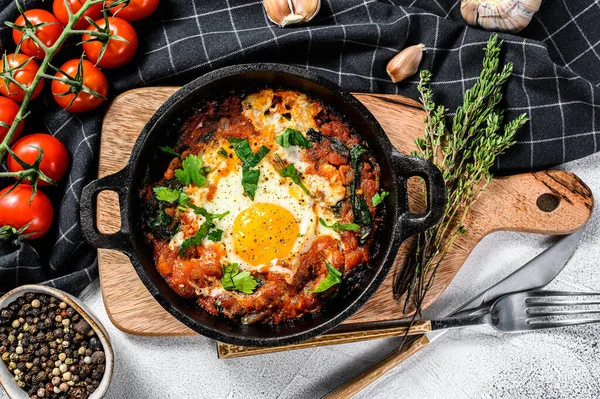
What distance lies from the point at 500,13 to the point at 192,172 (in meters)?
2.01

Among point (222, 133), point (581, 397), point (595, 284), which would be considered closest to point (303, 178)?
point (222, 133)

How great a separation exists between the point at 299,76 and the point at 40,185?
169 centimetres

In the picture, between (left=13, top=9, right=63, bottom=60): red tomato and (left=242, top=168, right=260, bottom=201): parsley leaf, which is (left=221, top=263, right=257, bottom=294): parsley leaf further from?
(left=13, top=9, right=63, bottom=60): red tomato

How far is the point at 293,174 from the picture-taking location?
3006 millimetres

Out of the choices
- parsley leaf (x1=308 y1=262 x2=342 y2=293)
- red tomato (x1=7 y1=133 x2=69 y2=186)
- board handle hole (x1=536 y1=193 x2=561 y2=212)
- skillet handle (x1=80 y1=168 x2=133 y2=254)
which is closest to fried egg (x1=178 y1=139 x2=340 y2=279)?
parsley leaf (x1=308 y1=262 x2=342 y2=293)

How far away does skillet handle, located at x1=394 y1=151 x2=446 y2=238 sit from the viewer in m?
2.81

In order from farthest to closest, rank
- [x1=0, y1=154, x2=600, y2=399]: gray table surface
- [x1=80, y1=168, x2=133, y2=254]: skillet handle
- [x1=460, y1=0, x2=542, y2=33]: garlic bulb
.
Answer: [x1=0, y1=154, x2=600, y2=399]: gray table surface, [x1=460, y1=0, x2=542, y2=33]: garlic bulb, [x1=80, y1=168, x2=133, y2=254]: skillet handle

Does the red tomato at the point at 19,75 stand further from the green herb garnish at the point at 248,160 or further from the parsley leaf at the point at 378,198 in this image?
the parsley leaf at the point at 378,198

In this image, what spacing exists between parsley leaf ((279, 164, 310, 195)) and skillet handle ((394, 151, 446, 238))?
1.58ft

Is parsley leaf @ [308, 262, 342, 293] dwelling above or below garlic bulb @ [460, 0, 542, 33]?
below

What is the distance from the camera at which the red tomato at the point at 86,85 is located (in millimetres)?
3287

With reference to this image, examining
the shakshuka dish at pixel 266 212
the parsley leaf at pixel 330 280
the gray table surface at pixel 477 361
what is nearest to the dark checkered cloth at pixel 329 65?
the gray table surface at pixel 477 361

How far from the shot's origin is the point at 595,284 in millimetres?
3721

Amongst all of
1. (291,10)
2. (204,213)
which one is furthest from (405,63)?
(204,213)
